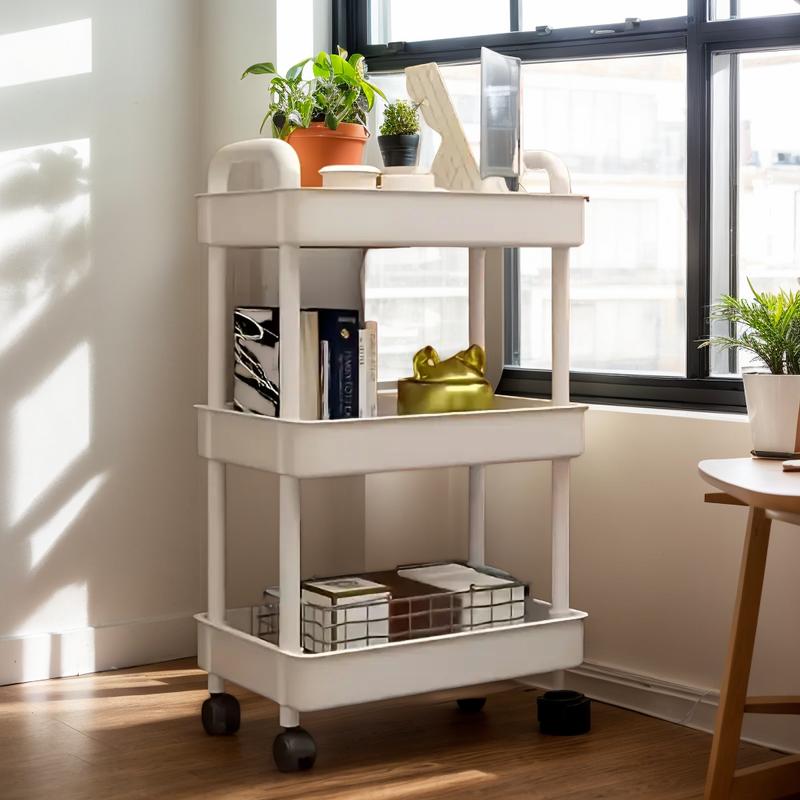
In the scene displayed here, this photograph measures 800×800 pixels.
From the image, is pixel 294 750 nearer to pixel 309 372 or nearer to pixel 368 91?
Result: pixel 309 372

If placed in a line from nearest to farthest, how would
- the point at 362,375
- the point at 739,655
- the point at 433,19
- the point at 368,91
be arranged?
1. the point at 739,655
2. the point at 362,375
3. the point at 368,91
4. the point at 433,19

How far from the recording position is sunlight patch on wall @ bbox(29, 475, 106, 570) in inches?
124

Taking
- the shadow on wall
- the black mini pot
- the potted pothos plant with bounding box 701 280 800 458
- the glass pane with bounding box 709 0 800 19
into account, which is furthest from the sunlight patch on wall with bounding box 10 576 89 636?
the glass pane with bounding box 709 0 800 19

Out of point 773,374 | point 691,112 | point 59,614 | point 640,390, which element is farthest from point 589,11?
point 59,614

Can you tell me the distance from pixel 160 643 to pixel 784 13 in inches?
79.5

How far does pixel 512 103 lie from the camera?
2.69 meters

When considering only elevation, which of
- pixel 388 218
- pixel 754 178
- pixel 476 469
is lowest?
pixel 476 469

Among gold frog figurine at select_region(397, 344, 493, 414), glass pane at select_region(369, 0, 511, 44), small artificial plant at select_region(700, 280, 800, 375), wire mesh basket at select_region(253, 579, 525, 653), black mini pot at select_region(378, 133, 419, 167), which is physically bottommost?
wire mesh basket at select_region(253, 579, 525, 653)

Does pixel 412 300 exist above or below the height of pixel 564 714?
above

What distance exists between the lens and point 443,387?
8.95 feet

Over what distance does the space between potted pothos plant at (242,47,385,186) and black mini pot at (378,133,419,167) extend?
0.30 feet

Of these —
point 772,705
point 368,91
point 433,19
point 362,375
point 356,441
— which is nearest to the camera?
point 772,705

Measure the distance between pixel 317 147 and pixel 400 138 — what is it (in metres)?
0.17

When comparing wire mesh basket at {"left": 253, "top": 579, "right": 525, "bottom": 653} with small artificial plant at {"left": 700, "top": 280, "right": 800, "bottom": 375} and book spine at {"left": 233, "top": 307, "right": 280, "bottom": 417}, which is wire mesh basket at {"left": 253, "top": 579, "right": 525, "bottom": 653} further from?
small artificial plant at {"left": 700, "top": 280, "right": 800, "bottom": 375}
